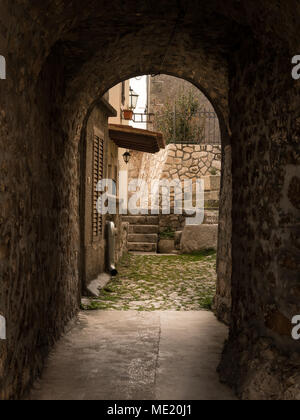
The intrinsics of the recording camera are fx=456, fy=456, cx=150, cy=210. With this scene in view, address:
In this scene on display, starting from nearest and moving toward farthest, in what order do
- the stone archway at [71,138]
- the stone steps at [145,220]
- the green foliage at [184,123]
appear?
1. the stone archway at [71,138]
2. the stone steps at [145,220]
3. the green foliage at [184,123]

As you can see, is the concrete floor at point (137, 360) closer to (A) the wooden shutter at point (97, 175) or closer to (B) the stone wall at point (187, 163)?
(A) the wooden shutter at point (97, 175)

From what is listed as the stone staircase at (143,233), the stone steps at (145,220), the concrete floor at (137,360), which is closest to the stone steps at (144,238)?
the stone staircase at (143,233)

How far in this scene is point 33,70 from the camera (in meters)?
3.28

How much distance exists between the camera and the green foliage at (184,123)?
Result: 744 inches

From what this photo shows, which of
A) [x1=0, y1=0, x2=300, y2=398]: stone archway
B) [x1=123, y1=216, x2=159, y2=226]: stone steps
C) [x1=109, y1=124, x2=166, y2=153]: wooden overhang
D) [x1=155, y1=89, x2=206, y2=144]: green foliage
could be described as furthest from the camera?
[x1=155, y1=89, x2=206, y2=144]: green foliage

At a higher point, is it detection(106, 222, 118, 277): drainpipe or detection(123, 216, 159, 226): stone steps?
detection(123, 216, 159, 226): stone steps

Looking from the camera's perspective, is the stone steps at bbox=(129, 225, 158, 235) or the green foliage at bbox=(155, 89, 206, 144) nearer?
the stone steps at bbox=(129, 225, 158, 235)

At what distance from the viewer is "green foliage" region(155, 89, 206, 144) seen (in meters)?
18.9

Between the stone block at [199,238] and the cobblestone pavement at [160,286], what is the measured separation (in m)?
1.01

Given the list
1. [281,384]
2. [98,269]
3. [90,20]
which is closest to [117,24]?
[90,20]

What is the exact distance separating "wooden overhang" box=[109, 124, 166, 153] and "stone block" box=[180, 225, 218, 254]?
281 centimetres

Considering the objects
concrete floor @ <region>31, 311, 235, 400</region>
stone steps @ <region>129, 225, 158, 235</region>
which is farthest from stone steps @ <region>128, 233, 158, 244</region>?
concrete floor @ <region>31, 311, 235, 400</region>

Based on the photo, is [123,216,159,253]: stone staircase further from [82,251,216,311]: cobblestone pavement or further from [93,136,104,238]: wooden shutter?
[93,136,104,238]: wooden shutter
